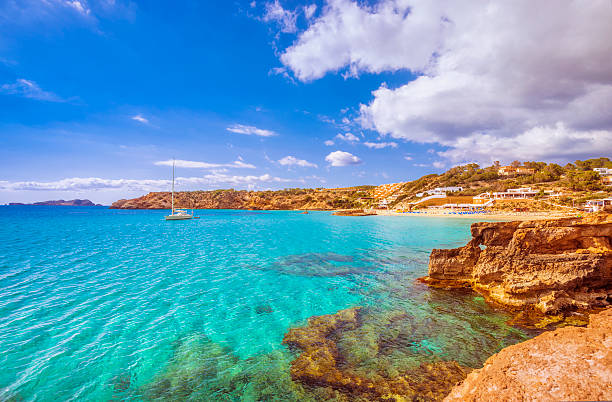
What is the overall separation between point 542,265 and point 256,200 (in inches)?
5524

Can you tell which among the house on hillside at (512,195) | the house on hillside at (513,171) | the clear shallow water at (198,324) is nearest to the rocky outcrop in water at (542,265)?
the clear shallow water at (198,324)

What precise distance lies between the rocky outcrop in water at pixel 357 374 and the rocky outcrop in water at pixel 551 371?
125cm

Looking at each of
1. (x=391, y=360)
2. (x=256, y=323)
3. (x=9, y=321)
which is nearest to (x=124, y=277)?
(x=9, y=321)

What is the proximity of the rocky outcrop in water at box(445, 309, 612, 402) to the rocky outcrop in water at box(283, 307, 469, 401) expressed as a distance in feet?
4.09

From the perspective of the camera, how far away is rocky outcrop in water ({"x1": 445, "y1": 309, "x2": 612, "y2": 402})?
2.95 metres

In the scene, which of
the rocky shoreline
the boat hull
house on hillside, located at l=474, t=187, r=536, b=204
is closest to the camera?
the rocky shoreline

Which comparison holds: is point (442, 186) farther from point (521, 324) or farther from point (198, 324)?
point (198, 324)

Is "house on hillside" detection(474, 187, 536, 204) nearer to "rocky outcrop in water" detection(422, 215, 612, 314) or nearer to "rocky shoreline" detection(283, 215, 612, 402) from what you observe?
"rocky outcrop in water" detection(422, 215, 612, 314)

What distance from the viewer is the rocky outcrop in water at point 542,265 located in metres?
8.74

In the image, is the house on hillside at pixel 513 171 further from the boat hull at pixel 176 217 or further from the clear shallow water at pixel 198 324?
the boat hull at pixel 176 217

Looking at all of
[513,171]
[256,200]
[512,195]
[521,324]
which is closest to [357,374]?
[521,324]

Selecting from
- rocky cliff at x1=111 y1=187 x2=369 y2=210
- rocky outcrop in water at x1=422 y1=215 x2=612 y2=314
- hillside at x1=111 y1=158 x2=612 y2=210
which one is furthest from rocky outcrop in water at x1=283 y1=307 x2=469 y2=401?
→ rocky cliff at x1=111 y1=187 x2=369 y2=210

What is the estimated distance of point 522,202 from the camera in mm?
70250

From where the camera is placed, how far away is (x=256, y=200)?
145 meters
